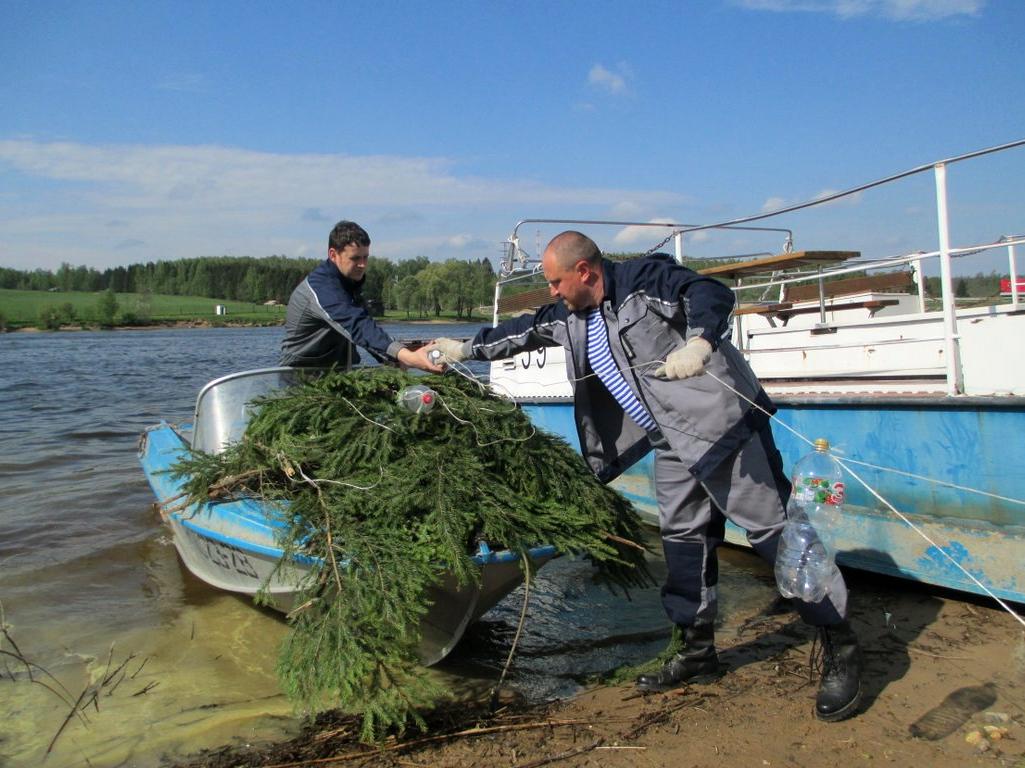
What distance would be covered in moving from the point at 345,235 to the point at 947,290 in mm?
4156

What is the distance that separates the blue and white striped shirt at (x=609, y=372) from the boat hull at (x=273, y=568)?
2.67ft

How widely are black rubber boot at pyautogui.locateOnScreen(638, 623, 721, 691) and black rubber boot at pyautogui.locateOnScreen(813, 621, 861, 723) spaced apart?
599mm

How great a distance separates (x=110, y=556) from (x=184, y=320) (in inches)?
2741

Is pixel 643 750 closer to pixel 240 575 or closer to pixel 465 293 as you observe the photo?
pixel 240 575

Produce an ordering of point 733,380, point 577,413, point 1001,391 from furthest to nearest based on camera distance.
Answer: point 1001,391, point 577,413, point 733,380

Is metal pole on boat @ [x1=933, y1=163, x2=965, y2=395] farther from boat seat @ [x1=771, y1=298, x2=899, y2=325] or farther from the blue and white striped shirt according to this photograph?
boat seat @ [x1=771, y1=298, x2=899, y2=325]

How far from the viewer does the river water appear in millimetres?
4262

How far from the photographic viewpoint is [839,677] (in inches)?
144

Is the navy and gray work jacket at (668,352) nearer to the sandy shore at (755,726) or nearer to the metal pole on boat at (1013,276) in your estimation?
the sandy shore at (755,726)

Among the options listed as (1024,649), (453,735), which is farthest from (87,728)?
(1024,649)

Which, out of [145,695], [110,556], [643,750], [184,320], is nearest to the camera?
[643,750]

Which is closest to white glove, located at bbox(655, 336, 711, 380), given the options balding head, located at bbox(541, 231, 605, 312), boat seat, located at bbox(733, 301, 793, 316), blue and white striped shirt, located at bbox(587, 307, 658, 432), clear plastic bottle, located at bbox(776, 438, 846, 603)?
blue and white striped shirt, located at bbox(587, 307, 658, 432)

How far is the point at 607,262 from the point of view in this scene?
13.3 ft

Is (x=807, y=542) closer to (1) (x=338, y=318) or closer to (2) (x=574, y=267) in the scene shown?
(2) (x=574, y=267)
